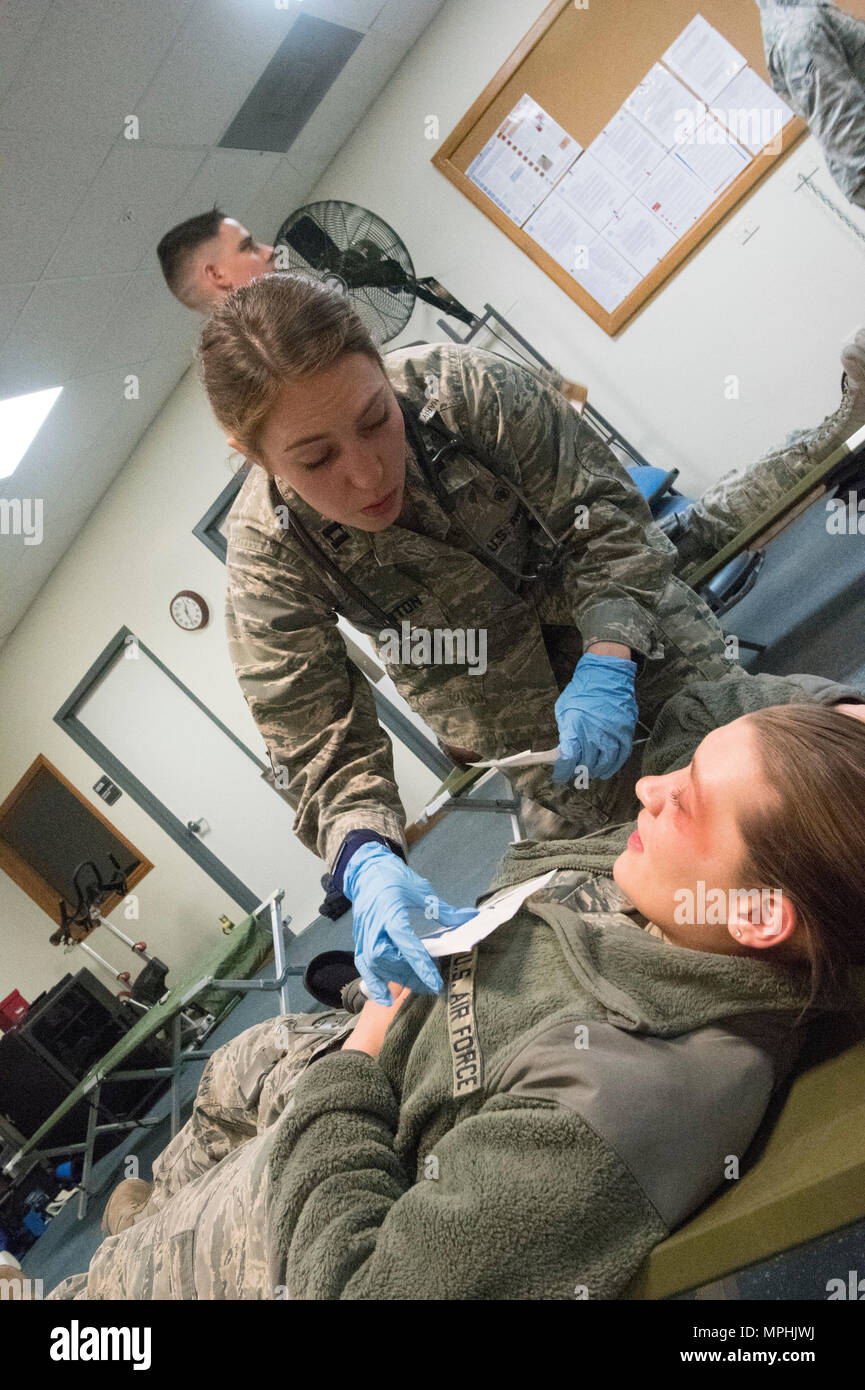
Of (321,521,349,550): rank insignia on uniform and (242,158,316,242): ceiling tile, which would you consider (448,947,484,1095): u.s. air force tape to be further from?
(242,158,316,242): ceiling tile

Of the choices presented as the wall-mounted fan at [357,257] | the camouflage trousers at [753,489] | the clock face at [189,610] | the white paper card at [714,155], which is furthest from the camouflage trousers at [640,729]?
the clock face at [189,610]

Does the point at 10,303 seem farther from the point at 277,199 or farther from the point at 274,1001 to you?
the point at 274,1001

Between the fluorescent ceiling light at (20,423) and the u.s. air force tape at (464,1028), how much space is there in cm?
328

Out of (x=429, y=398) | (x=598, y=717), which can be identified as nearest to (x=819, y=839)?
(x=598, y=717)

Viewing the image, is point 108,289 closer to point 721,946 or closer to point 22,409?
point 22,409

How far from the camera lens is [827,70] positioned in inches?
92.4

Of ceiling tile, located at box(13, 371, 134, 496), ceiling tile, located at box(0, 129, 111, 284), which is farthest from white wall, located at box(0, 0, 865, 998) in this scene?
ceiling tile, located at box(0, 129, 111, 284)

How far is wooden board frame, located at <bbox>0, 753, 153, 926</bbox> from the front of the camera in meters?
5.46

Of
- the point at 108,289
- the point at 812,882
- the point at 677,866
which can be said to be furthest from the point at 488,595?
the point at 108,289

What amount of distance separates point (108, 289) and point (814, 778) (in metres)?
3.45

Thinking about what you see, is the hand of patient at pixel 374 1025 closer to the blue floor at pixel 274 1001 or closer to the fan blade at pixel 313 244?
the blue floor at pixel 274 1001

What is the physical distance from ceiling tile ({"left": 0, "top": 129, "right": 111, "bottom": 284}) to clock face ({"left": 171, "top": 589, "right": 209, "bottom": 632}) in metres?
2.30

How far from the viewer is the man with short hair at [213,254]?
321 cm

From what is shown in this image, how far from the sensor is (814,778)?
100cm
